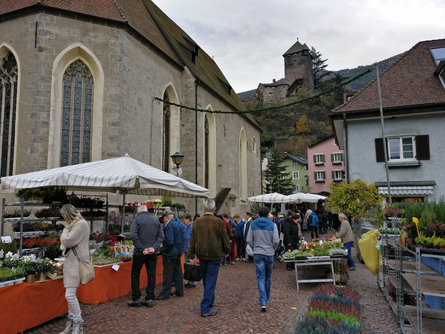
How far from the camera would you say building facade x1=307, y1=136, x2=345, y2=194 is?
5072 centimetres

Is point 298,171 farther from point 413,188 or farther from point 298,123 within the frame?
point 413,188

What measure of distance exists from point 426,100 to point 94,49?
1520 centimetres

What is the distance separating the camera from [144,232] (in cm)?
659

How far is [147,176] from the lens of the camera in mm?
7703

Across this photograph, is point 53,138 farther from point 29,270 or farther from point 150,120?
point 29,270

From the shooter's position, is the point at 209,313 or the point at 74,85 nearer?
the point at 209,313

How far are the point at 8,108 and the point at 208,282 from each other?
12884mm

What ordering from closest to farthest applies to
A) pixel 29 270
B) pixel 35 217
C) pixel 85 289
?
pixel 29 270 < pixel 85 289 < pixel 35 217

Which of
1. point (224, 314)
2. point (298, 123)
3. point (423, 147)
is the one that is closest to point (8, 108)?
point (224, 314)

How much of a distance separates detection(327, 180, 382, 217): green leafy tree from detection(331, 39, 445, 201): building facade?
10.9 ft

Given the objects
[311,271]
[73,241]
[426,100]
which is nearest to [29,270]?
[73,241]

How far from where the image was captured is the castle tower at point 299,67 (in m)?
95.1

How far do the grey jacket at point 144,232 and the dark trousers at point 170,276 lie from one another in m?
0.86

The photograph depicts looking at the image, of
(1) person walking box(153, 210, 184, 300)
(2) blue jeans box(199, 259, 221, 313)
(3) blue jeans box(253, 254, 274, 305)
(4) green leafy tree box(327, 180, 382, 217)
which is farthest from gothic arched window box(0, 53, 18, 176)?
(4) green leafy tree box(327, 180, 382, 217)
